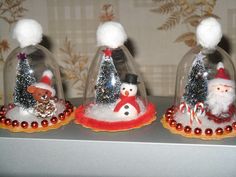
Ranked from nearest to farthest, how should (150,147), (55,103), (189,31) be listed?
(150,147) < (55,103) < (189,31)

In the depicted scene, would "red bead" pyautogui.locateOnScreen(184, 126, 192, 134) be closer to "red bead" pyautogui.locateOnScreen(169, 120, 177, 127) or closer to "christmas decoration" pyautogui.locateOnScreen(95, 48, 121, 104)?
"red bead" pyautogui.locateOnScreen(169, 120, 177, 127)

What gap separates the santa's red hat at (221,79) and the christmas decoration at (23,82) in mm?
388

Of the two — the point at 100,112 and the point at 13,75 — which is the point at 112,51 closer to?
the point at 100,112

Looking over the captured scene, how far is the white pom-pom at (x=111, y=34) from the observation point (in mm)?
739

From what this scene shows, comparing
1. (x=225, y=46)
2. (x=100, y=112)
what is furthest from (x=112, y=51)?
(x=225, y=46)

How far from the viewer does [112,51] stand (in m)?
0.80

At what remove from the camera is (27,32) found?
30.4 inches

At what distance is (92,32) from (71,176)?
66cm

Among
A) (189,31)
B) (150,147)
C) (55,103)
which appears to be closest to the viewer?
(150,147)

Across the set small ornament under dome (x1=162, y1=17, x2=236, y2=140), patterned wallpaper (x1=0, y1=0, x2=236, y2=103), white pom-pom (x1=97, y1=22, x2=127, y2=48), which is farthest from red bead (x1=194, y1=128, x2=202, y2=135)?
patterned wallpaper (x1=0, y1=0, x2=236, y2=103)

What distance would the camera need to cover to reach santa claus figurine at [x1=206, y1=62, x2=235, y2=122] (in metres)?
0.72

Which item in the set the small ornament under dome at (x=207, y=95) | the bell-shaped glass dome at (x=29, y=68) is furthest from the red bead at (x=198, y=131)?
the bell-shaped glass dome at (x=29, y=68)

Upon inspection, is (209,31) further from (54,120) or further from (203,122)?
(54,120)

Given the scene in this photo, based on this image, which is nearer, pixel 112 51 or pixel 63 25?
pixel 112 51
